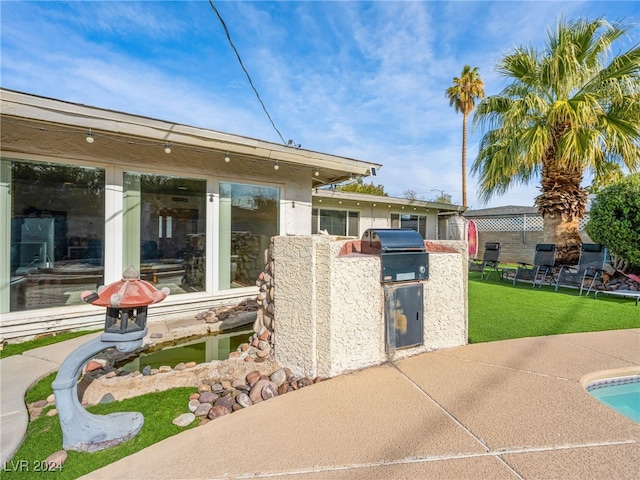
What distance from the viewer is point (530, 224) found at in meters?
15.0

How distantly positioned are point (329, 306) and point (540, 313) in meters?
4.85

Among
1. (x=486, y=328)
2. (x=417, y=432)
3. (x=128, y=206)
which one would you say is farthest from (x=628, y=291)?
(x=128, y=206)

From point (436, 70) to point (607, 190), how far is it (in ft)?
21.0

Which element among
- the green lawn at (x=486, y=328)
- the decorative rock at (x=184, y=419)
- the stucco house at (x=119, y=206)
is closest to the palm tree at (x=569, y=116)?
the green lawn at (x=486, y=328)

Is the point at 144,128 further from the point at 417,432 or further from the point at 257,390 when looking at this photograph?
the point at 417,432

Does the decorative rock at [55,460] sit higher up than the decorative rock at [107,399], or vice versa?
the decorative rock at [55,460]

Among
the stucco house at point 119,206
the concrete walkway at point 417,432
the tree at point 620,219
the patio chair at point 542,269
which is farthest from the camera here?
the patio chair at point 542,269

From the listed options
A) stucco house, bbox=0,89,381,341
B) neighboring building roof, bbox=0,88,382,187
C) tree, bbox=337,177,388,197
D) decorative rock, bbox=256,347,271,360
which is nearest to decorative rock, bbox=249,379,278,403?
decorative rock, bbox=256,347,271,360

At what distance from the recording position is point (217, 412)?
2662mm

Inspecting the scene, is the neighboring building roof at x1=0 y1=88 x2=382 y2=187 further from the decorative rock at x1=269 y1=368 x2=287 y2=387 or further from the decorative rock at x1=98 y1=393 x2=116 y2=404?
the decorative rock at x1=269 y1=368 x2=287 y2=387

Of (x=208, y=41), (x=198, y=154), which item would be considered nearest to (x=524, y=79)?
(x=208, y=41)

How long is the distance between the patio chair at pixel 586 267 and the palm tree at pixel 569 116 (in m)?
0.56

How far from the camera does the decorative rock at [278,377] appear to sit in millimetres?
3167

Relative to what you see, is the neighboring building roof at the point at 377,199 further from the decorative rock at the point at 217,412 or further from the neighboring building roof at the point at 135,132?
the decorative rock at the point at 217,412
